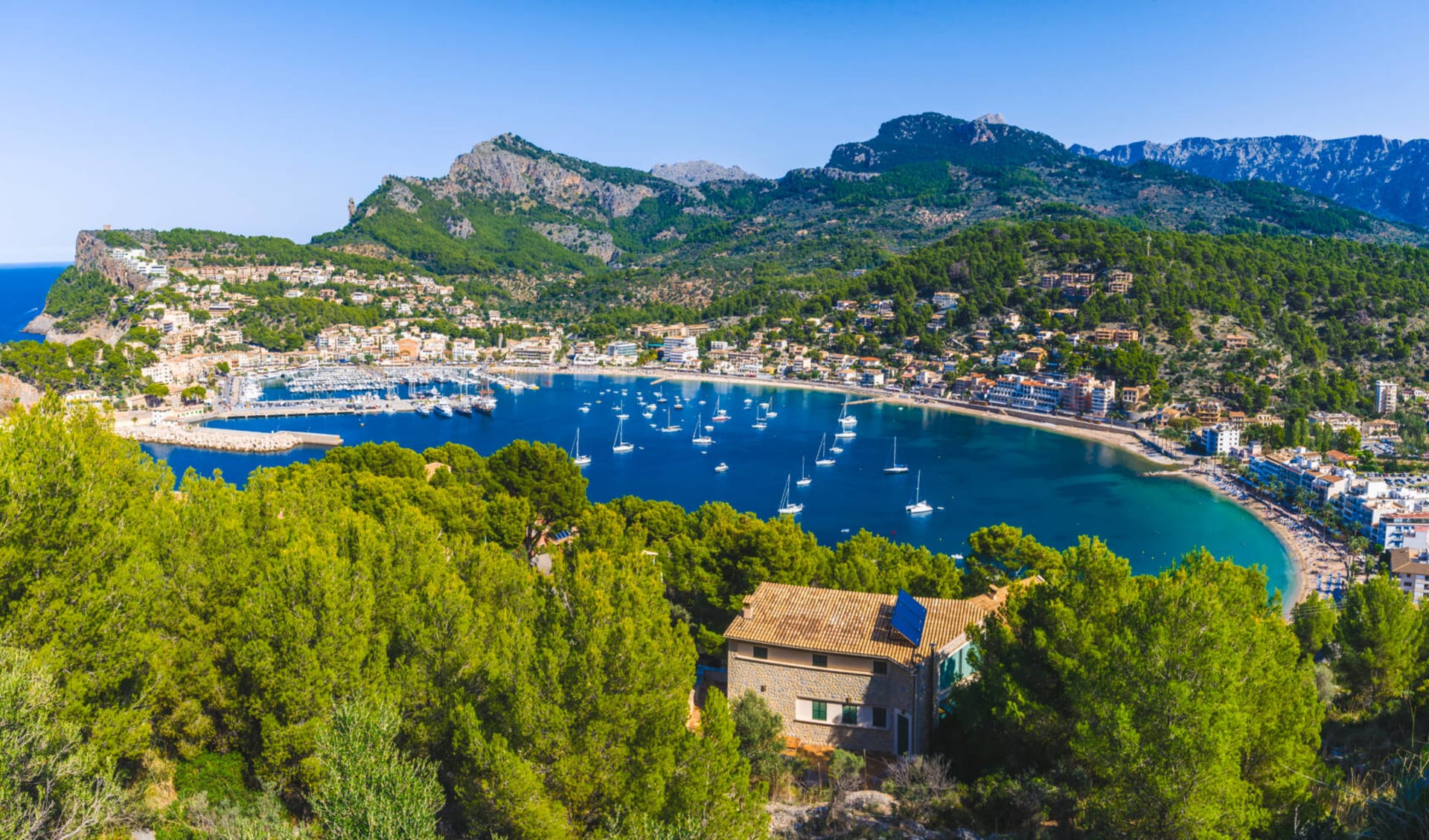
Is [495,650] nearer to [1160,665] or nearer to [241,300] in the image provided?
[1160,665]

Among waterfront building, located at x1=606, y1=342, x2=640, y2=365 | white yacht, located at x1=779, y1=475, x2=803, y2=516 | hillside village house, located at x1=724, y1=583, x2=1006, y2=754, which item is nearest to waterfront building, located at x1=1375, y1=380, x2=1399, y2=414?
white yacht, located at x1=779, y1=475, x2=803, y2=516

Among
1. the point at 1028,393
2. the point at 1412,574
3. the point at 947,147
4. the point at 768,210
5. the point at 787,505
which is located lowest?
the point at 1412,574

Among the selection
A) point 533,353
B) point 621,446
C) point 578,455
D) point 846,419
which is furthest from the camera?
point 533,353

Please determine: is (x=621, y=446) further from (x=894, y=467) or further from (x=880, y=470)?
(x=894, y=467)

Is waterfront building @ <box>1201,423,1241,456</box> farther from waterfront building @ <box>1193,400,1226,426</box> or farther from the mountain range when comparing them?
the mountain range

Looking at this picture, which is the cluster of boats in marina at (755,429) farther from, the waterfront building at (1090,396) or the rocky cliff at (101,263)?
the rocky cliff at (101,263)

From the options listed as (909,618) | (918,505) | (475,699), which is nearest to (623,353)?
(918,505)

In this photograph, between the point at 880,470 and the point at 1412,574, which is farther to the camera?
the point at 880,470

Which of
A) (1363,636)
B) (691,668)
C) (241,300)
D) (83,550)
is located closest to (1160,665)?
(691,668)
